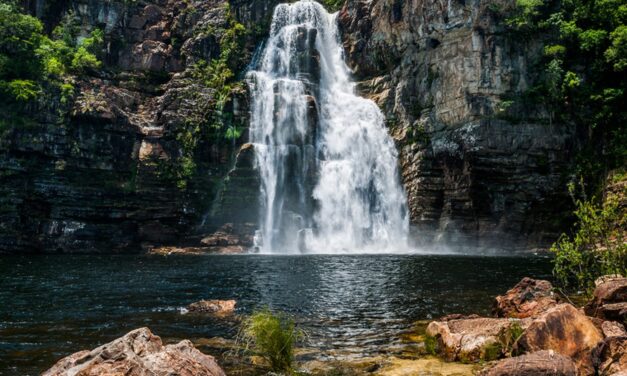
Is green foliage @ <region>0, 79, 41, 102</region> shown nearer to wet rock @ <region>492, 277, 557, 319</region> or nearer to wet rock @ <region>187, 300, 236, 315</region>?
wet rock @ <region>187, 300, 236, 315</region>

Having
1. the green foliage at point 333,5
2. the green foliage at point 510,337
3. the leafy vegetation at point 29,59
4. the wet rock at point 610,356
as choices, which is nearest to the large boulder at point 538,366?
the wet rock at point 610,356

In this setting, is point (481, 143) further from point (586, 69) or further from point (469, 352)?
point (469, 352)

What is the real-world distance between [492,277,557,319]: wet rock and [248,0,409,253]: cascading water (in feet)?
104

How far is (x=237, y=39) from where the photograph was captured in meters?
55.9

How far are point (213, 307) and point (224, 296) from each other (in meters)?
3.19

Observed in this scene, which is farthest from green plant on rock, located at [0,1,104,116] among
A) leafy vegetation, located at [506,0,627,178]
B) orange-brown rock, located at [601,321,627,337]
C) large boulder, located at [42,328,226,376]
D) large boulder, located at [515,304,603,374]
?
orange-brown rock, located at [601,321,627,337]

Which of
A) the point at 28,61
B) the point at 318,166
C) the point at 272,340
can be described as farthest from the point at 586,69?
the point at 28,61

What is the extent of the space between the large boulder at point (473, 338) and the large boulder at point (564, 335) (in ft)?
2.32

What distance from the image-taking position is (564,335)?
32.4ft

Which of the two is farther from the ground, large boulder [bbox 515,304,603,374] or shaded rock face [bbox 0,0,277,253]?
shaded rock face [bbox 0,0,277,253]

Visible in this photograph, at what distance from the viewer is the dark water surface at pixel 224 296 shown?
13.9 meters

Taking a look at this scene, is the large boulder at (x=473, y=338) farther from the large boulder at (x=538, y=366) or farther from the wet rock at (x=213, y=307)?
the wet rock at (x=213, y=307)

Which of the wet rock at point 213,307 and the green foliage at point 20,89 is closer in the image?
the wet rock at point 213,307

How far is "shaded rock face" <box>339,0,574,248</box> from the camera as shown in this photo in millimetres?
45188
